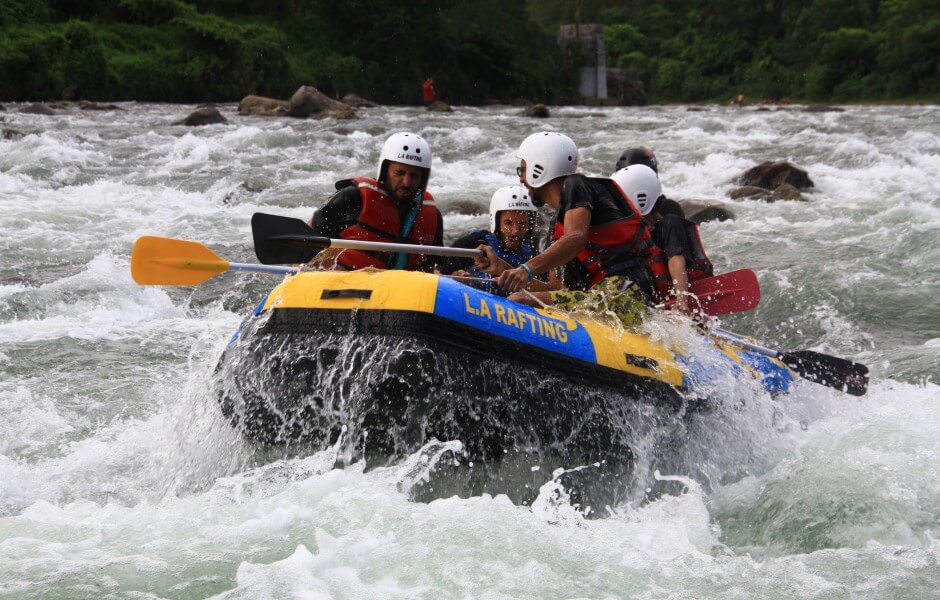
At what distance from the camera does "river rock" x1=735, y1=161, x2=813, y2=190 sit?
13.0 metres

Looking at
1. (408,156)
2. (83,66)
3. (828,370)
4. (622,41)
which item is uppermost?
(622,41)

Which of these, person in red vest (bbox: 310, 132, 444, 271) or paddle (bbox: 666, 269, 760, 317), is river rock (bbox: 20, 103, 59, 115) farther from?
paddle (bbox: 666, 269, 760, 317)

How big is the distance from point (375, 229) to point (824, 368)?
2529 mm

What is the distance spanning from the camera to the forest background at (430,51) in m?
29.4

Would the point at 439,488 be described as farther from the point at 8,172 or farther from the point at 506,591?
the point at 8,172

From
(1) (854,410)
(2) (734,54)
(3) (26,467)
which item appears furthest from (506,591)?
(2) (734,54)

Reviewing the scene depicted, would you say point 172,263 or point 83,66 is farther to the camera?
point 83,66

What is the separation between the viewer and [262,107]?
2333 centimetres

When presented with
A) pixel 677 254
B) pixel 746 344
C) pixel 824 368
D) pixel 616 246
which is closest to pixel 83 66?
pixel 677 254

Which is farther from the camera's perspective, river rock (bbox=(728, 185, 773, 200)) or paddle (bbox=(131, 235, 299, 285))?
river rock (bbox=(728, 185, 773, 200))

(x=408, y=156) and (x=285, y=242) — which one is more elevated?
(x=408, y=156)

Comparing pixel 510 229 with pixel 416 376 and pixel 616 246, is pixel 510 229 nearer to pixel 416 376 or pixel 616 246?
pixel 616 246

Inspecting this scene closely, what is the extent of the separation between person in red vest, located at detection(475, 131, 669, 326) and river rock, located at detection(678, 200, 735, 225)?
576cm

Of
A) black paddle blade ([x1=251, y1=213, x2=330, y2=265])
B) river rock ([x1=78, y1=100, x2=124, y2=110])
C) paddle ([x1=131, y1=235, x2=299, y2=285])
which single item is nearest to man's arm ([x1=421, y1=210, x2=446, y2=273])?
black paddle blade ([x1=251, y1=213, x2=330, y2=265])
